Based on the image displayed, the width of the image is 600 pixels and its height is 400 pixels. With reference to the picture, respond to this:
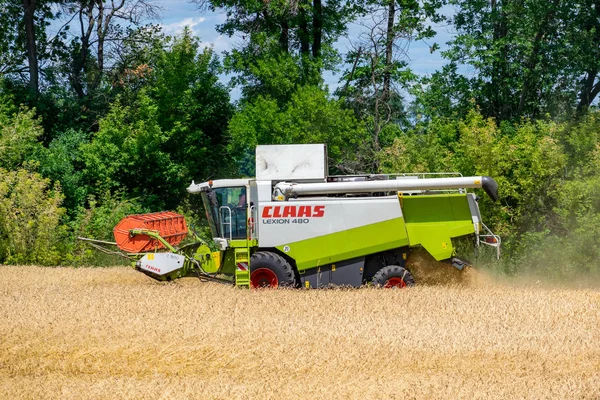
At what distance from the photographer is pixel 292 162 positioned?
1705 cm

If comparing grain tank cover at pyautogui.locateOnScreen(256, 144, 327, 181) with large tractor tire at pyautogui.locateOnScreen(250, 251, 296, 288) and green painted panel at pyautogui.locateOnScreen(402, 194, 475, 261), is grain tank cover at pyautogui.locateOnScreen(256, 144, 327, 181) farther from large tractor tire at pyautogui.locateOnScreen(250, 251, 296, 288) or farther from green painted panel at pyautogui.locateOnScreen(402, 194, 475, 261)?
green painted panel at pyautogui.locateOnScreen(402, 194, 475, 261)

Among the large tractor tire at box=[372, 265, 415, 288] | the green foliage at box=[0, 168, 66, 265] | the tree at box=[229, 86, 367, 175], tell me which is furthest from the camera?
the tree at box=[229, 86, 367, 175]

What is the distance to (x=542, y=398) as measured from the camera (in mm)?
8445

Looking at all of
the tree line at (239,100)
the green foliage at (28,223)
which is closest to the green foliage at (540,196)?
the tree line at (239,100)

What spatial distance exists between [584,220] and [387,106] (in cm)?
1439

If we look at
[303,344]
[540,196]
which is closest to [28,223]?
[540,196]

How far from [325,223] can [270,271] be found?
138 centimetres

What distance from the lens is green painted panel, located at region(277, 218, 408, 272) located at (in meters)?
16.2

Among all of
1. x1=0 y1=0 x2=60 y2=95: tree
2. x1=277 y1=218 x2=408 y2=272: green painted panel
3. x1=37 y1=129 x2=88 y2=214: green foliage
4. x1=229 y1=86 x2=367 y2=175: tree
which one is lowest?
x1=277 y1=218 x2=408 y2=272: green painted panel

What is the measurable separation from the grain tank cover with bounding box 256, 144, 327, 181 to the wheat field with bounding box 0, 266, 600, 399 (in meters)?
2.39

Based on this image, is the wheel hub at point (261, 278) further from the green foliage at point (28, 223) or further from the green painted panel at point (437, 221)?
the green foliage at point (28, 223)

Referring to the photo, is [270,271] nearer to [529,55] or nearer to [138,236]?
[138,236]

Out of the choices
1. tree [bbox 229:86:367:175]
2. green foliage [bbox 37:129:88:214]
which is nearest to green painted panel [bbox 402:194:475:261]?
tree [bbox 229:86:367:175]

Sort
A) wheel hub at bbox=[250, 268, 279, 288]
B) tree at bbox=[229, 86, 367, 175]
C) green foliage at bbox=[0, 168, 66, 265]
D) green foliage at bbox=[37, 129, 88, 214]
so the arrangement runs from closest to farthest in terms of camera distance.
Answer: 1. wheel hub at bbox=[250, 268, 279, 288]
2. green foliage at bbox=[0, 168, 66, 265]
3. tree at bbox=[229, 86, 367, 175]
4. green foliage at bbox=[37, 129, 88, 214]
